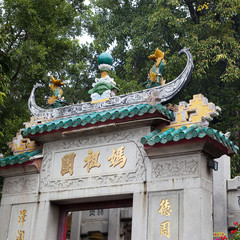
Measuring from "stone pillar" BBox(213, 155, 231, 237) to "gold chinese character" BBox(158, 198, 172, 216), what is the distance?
286 centimetres

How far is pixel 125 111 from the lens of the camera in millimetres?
7336

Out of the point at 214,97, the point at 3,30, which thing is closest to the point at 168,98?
the point at 3,30

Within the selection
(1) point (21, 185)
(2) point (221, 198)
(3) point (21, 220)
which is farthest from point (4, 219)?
(2) point (221, 198)

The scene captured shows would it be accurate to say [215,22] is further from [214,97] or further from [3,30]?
[3,30]

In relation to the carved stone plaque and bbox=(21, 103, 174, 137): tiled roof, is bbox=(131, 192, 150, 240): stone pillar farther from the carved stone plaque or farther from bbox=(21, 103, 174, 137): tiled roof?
bbox=(21, 103, 174, 137): tiled roof

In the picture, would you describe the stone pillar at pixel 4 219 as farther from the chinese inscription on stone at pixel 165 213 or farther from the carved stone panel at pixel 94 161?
the chinese inscription on stone at pixel 165 213

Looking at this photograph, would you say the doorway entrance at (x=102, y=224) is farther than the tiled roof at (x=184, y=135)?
Yes

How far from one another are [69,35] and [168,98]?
11282mm

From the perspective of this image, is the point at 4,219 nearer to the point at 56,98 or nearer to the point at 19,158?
the point at 19,158

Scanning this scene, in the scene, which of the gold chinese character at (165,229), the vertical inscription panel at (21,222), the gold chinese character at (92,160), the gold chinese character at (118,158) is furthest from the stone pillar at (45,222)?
the gold chinese character at (165,229)

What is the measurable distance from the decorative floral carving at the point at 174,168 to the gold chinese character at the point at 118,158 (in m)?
0.58

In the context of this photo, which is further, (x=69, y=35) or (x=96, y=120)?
(x=69, y=35)

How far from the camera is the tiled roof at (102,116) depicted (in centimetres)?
716

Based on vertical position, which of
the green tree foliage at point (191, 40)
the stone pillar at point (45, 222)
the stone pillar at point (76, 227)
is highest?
the green tree foliage at point (191, 40)
